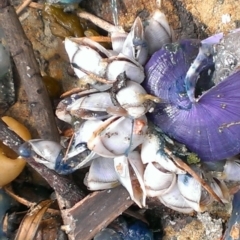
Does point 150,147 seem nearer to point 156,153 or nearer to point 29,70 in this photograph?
point 156,153

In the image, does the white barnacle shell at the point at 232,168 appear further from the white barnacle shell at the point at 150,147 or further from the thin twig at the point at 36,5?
the thin twig at the point at 36,5

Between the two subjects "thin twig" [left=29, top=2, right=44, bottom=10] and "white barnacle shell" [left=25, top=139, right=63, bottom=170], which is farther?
"thin twig" [left=29, top=2, right=44, bottom=10]

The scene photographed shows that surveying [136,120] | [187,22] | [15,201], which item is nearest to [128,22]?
[187,22]

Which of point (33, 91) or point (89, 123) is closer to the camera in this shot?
point (89, 123)

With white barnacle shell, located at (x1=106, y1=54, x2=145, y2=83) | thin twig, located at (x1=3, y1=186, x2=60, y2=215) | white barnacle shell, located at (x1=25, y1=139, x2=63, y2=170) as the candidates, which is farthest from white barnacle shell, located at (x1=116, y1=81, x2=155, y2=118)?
thin twig, located at (x1=3, y1=186, x2=60, y2=215)

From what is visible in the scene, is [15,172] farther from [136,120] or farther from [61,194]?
[136,120]

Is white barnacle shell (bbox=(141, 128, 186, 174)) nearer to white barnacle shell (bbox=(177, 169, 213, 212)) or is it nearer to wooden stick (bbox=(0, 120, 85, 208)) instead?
white barnacle shell (bbox=(177, 169, 213, 212))
